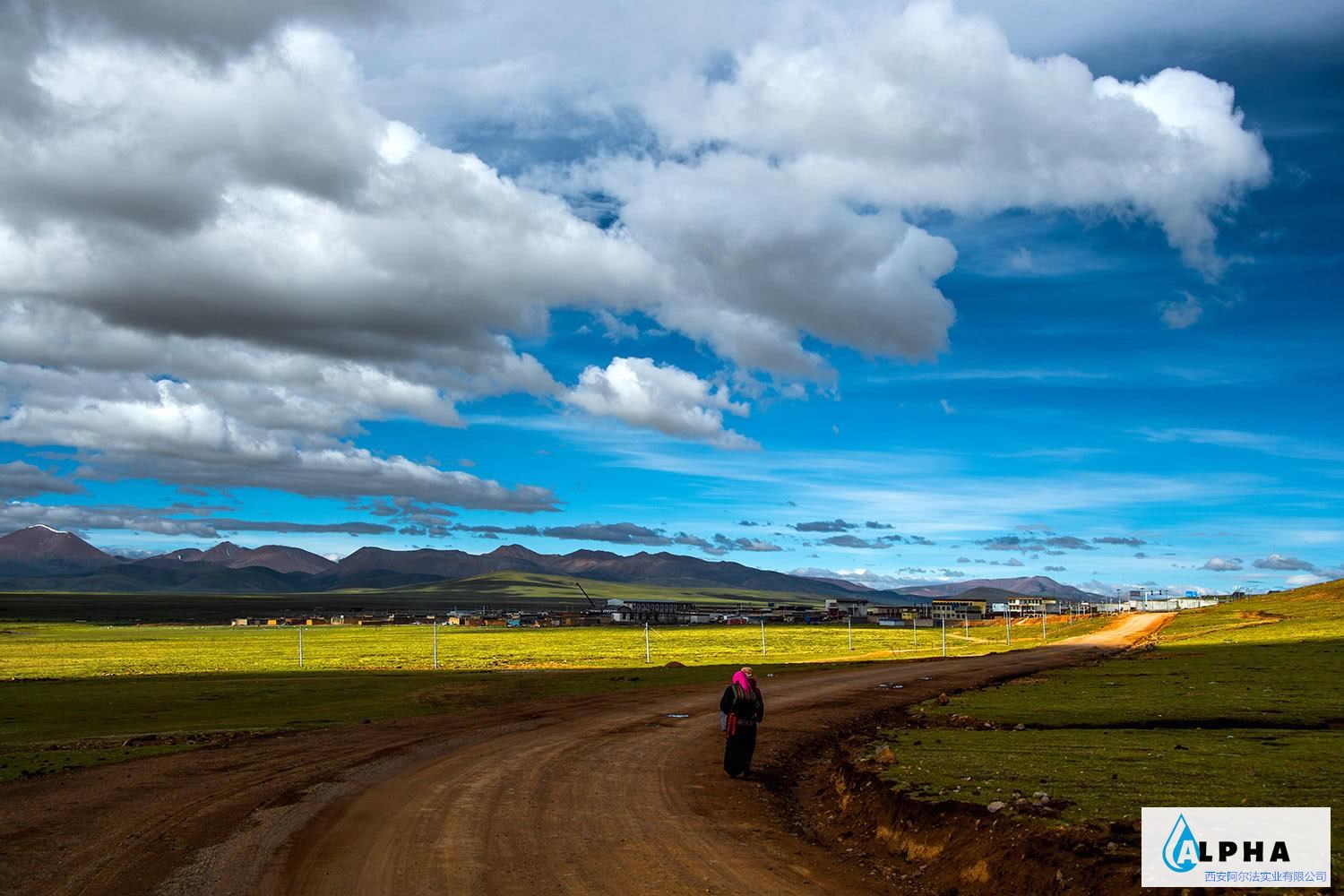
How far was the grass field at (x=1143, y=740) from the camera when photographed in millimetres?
14727

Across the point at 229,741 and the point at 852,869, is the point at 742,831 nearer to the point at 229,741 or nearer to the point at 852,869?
the point at 852,869

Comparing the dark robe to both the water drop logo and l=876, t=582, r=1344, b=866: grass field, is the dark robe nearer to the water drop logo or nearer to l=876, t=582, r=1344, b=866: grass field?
l=876, t=582, r=1344, b=866: grass field

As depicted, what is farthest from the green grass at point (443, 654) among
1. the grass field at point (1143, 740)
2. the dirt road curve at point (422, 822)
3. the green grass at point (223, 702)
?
the dirt road curve at point (422, 822)

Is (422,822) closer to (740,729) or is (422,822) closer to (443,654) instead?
(740,729)

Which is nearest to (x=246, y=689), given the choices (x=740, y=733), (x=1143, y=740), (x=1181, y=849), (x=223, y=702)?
(x=223, y=702)

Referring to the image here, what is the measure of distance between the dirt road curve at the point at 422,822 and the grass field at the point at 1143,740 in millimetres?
3803

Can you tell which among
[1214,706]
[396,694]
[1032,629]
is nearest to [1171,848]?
[1214,706]

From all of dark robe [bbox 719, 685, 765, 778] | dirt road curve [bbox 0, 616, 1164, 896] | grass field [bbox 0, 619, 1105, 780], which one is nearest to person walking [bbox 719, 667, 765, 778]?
dark robe [bbox 719, 685, 765, 778]

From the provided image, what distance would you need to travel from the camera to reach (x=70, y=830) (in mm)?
15500

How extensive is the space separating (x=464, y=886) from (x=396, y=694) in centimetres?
2963

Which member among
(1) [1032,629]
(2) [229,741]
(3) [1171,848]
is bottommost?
(1) [1032,629]

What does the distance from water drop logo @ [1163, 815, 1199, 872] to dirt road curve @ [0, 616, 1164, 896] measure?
377 cm

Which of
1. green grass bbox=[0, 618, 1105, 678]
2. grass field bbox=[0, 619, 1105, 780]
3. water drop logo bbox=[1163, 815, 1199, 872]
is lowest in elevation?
green grass bbox=[0, 618, 1105, 678]

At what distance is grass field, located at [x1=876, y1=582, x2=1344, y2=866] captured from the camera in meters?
14.7
